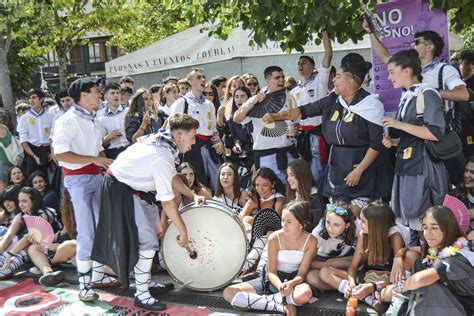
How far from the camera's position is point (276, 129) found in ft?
20.5

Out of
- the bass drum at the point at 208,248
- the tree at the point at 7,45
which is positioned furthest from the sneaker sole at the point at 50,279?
the tree at the point at 7,45

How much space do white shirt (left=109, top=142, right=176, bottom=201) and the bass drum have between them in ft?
1.27

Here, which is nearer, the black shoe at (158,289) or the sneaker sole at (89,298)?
the sneaker sole at (89,298)

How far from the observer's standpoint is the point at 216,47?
9.94 m

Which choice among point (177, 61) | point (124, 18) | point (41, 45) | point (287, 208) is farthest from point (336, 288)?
point (41, 45)

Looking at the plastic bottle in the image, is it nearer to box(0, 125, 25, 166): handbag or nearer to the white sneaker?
the white sneaker

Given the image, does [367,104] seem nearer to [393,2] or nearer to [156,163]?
[393,2]

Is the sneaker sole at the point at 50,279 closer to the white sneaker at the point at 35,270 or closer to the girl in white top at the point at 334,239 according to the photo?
the white sneaker at the point at 35,270

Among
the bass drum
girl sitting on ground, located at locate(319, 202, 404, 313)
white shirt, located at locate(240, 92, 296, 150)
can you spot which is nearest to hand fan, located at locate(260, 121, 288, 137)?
white shirt, located at locate(240, 92, 296, 150)

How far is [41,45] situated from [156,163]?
13272 millimetres

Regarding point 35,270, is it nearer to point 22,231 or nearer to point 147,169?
point 22,231

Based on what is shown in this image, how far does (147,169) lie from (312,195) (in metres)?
1.69

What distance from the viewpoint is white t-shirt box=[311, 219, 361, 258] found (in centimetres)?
497

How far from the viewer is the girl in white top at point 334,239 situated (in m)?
4.82
